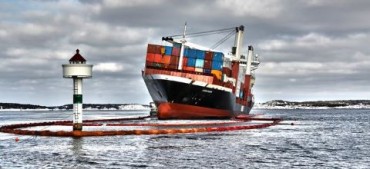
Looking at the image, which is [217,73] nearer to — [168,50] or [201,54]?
[201,54]

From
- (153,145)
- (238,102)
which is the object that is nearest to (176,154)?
(153,145)

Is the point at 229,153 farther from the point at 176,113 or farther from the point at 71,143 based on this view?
the point at 176,113

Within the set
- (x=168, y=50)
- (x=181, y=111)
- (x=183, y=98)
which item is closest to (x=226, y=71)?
(x=168, y=50)

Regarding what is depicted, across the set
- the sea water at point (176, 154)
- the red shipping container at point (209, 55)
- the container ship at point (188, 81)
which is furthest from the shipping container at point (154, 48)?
the sea water at point (176, 154)

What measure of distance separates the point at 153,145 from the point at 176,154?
488cm

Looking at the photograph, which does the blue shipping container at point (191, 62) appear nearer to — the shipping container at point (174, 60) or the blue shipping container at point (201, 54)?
the blue shipping container at point (201, 54)

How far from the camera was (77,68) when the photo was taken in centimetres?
3409

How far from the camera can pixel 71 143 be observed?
29.9 metres

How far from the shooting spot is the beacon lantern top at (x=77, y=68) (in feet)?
112

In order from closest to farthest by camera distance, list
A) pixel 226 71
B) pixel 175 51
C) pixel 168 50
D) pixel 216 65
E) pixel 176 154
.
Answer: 1. pixel 176 154
2. pixel 216 65
3. pixel 175 51
4. pixel 168 50
5. pixel 226 71

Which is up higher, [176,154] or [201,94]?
Result: [201,94]

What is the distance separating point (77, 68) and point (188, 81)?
3115 centimetres

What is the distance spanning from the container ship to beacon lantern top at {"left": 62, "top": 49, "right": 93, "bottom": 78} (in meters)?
29.6

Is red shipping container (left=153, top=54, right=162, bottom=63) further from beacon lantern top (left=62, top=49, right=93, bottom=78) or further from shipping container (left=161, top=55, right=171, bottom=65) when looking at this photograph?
beacon lantern top (left=62, top=49, right=93, bottom=78)
